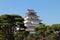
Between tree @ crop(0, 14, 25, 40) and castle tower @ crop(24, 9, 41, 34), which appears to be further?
castle tower @ crop(24, 9, 41, 34)

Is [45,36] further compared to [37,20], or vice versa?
[37,20]

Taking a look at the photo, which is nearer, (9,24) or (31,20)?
(9,24)

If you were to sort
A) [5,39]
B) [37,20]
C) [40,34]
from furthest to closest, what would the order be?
[37,20], [40,34], [5,39]

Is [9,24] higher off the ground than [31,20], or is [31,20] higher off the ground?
[31,20]

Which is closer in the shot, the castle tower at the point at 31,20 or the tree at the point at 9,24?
the tree at the point at 9,24

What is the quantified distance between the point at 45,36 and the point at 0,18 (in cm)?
957

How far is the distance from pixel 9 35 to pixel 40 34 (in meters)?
10.7

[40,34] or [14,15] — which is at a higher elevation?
[14,15]

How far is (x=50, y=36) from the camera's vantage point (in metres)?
50.4

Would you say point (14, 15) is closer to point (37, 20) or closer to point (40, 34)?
point (40, 34)

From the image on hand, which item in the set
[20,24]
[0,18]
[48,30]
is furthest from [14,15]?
[48,30]

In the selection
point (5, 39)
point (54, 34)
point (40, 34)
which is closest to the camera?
point (5, 39)

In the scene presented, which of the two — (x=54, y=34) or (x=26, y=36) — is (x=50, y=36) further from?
(x=26, y=36)

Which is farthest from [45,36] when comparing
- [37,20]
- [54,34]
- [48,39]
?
[37,20]
